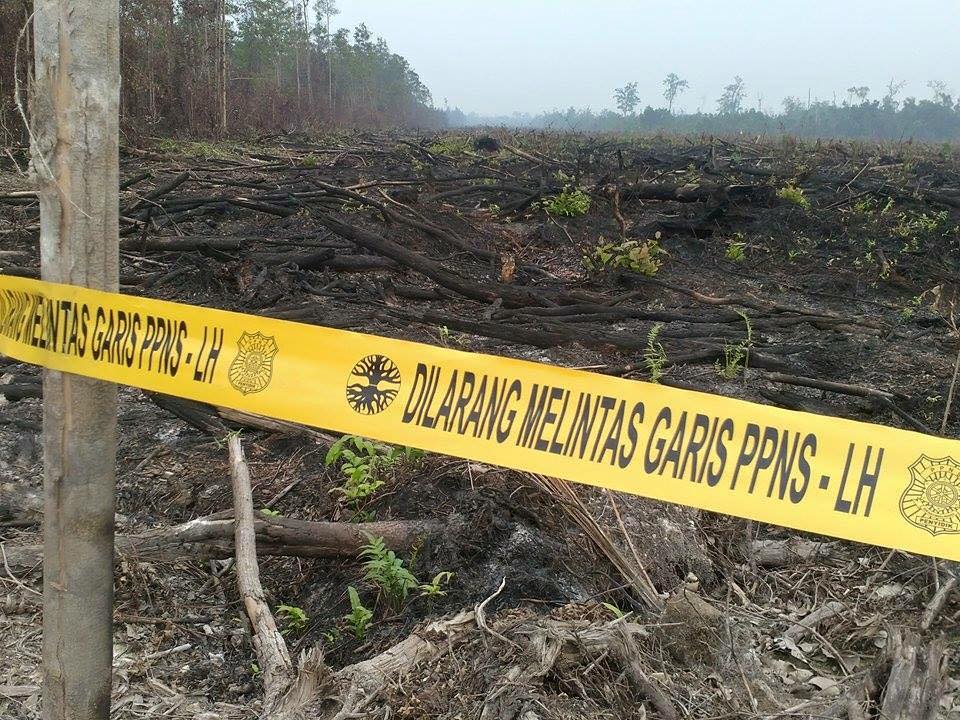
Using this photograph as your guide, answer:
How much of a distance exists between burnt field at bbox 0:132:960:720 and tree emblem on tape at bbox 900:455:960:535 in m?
0.74

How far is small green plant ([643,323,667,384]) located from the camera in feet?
15.8

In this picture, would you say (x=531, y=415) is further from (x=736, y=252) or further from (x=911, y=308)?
(x=736, y=252)

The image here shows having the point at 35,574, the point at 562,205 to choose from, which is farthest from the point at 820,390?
the point at 562,205

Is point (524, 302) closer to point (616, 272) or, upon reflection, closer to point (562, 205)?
point (616, 272)

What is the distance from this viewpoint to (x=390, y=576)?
2922mm

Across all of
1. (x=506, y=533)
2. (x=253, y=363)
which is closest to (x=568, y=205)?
(x=506, y=533)

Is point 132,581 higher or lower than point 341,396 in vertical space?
lower

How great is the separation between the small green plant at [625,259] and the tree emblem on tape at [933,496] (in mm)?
6618

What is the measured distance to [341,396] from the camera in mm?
2148

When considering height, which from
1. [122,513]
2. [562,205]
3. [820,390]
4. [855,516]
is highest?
[562,205]

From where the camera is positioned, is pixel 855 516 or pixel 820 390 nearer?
pixel 855 516

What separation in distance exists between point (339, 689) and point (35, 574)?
155cm

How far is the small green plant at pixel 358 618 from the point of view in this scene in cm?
277

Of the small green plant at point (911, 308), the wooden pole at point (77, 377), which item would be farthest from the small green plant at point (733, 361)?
the wooden pole at point (77, 377)
